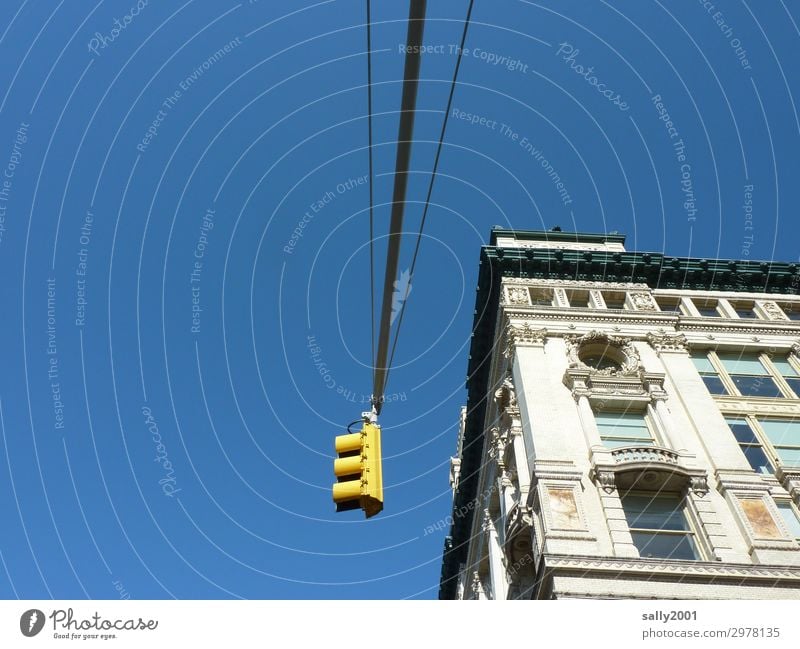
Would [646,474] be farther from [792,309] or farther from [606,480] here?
[792,309]

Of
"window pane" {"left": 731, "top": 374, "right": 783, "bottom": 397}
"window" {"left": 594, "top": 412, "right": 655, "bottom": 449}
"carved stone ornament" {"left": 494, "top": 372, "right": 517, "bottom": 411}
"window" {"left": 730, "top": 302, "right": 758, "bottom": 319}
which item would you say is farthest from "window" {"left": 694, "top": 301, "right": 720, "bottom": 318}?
"carved stone ornament" {"left": 494, "top": 372, "right": 517, "bottom": 411}

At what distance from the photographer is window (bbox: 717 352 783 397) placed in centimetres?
2759

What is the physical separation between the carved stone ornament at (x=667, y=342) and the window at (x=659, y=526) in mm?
9130

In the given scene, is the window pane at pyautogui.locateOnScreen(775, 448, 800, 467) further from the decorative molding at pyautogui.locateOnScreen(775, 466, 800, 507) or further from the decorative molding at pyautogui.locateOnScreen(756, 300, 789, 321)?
the decorative molding at pyautogui.locateOnScreen(756, 300, 789, 321)

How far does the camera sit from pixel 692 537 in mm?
19344

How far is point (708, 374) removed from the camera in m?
28.5

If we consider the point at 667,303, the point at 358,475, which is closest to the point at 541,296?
the point at 667,303

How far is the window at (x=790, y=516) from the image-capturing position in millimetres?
19945

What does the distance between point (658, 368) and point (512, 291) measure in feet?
28.3

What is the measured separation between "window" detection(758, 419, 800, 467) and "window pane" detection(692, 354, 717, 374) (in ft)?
12.3

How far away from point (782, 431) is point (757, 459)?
2810 millimetres
